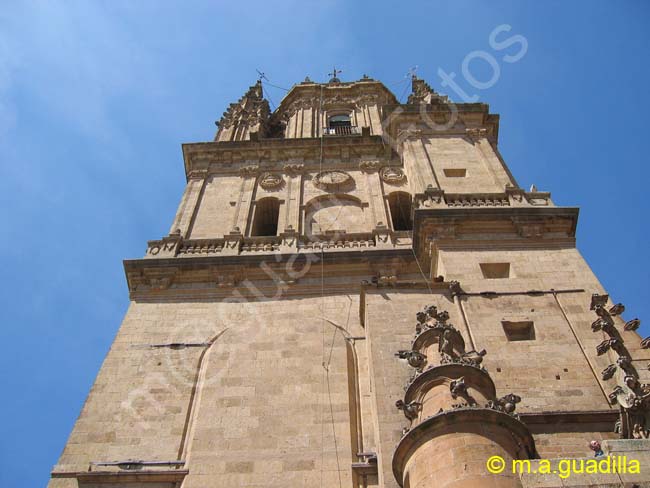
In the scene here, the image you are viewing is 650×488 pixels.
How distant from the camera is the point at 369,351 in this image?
1295 centimetres

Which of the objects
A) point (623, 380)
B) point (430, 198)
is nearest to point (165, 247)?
point (430, 198)

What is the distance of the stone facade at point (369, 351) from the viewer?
9844 mm

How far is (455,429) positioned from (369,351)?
437 cm

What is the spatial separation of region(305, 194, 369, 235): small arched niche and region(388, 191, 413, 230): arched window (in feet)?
4.77

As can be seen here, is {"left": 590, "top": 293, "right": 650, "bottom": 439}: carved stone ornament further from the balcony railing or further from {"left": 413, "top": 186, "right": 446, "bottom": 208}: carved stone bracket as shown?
the balcony railing

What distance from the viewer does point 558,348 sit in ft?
A: 41.1

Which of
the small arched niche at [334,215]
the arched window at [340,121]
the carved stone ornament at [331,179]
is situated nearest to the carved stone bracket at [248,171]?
the carved stone ornament at [331,179]

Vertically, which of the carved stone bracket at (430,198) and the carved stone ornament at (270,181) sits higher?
the carved stone ornament at (270,181)

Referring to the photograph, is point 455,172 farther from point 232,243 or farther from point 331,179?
point 232,243

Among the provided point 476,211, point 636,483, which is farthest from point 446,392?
point 476,211

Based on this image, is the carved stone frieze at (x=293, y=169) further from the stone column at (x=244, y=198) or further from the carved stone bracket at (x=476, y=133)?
the carved stone bracket at (x=476, y=133)

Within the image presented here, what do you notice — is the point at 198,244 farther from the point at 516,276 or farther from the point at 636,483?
the point at 636,483

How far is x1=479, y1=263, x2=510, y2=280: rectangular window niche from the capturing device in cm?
1544

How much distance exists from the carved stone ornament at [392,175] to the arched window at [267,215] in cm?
429
